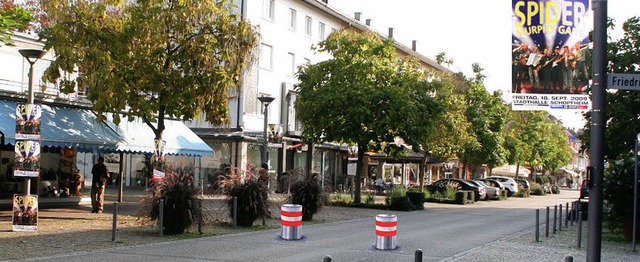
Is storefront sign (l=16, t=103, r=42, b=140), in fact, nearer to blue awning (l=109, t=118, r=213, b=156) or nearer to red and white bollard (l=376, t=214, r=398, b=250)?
blue awning (l=109, t=118, r=213, b=156)

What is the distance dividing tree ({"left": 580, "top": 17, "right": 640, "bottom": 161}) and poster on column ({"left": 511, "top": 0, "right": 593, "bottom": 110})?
1384 cm

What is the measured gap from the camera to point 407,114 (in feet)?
98.4

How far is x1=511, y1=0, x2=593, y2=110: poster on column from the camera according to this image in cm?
858

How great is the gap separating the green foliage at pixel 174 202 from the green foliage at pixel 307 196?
19.8 feet

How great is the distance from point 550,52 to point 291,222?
722 centimetres

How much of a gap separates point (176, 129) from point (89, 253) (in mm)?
13895

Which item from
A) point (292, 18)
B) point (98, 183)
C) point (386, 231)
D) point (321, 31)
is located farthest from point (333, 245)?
point (321, 31)

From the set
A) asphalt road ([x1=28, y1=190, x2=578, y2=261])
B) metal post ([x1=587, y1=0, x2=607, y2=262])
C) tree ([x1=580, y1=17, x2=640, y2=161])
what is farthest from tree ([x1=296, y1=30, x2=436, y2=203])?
metal post ([x1=587, y1=0, x2=607, y2=262])

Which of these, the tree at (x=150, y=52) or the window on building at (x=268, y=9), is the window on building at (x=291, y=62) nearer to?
the window on building at (x=268, y=9)

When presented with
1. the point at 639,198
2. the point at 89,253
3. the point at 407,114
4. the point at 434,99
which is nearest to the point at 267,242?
the point at 89,253

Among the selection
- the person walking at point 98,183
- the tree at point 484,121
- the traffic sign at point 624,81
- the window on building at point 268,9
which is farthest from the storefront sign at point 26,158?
the tree at point 484,121

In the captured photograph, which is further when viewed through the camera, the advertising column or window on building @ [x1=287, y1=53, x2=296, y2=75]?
window on building @ [x1=287, y1=53, x2=296, y2=75]

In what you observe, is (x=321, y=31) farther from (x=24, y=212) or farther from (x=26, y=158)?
(x=24, y=212)

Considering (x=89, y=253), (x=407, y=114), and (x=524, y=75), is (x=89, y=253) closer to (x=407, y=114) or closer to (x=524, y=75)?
(x=524, y=75)
